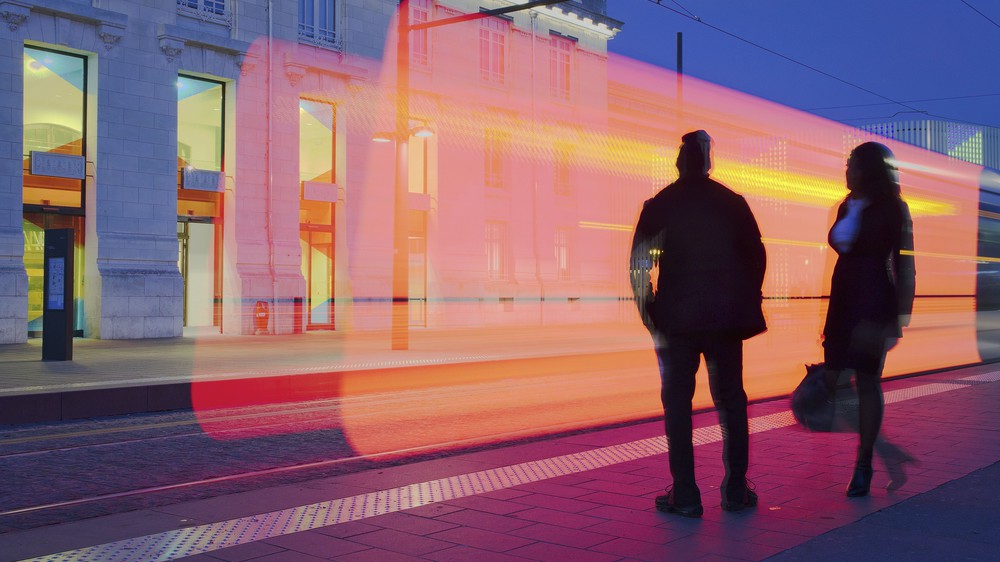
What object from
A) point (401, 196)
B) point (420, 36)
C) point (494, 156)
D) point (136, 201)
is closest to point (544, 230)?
point (494, 156)

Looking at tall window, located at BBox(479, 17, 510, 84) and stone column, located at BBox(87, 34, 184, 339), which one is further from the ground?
tall window, located at BBox(479, 17, 510, 84)

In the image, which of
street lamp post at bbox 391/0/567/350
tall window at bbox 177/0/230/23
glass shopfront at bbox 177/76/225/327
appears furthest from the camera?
glass shopfront at bbox 177/76/225/327

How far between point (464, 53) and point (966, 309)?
1465 cm

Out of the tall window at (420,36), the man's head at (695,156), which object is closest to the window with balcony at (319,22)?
the tall window at (420,36)

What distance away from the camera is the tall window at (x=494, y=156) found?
83.1 ft

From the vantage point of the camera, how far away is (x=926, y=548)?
11.8 feet

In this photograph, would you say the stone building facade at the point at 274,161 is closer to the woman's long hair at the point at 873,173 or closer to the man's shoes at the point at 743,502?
the woman's long hair at the point at 873,173

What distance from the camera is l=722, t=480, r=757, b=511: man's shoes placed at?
4.32m

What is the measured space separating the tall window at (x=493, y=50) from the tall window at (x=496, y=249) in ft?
13.3

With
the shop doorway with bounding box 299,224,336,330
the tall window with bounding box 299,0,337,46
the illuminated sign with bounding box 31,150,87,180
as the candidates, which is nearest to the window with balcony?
the tall window with bounding box 299,0,337,46

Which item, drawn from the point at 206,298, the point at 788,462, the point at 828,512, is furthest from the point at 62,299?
the point at 828,512

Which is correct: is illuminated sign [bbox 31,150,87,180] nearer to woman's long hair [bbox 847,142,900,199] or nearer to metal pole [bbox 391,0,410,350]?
metal pole [bbox 391,0,410,350]

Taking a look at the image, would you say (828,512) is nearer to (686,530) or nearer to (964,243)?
(686,530)

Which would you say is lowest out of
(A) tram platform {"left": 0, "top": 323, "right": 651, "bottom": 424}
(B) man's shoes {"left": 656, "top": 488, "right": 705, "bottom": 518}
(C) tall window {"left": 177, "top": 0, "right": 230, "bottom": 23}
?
(B) man's shoes {"left": 656, "top": 488, "right": 705, "bottom": 518}
